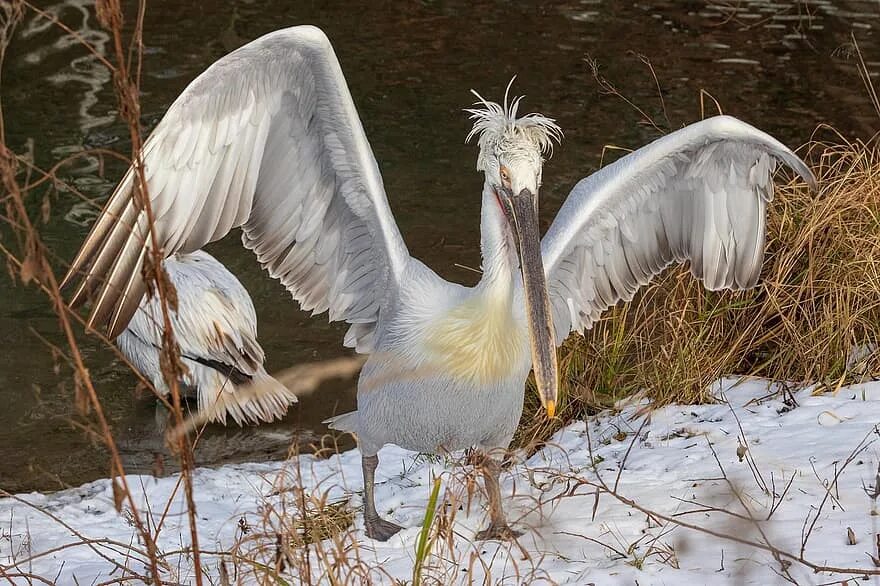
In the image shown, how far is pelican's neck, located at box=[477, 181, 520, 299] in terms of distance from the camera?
3.82m

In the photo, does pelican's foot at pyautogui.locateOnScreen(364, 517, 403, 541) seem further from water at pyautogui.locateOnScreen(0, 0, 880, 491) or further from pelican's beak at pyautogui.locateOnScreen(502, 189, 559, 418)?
water at pyautogui.locateOnScreen(0, 0, 880, 491)

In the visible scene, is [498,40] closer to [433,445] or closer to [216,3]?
[216,3]

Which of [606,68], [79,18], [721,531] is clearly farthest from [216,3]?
[721,531]

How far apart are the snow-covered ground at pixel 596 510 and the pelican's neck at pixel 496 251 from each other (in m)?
0.61

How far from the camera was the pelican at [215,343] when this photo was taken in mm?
5977

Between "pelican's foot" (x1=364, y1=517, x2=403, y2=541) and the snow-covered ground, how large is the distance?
0.03 metres

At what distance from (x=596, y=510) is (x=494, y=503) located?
1.76 feet

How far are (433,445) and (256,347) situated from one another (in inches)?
86.5

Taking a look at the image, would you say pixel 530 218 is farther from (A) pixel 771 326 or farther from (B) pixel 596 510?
(A) pixel 771 326

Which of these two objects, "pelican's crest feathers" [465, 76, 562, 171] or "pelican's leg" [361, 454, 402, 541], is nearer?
"pelican's crest feathers" [465, 76, 562, 171]

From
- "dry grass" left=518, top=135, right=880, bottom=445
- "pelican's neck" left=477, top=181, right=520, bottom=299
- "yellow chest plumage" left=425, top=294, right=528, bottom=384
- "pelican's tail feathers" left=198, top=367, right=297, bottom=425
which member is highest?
"pelican's neck" left=477, top=181, right=520, bottom=299

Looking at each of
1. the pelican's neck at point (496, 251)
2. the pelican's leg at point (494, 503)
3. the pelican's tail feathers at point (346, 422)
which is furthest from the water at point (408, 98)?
the pelican's neck at point (496, 251)

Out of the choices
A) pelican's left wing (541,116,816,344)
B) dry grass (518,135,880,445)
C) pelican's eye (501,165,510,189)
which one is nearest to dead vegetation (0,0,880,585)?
dry grass (518,135,880,445)

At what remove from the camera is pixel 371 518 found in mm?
4219
